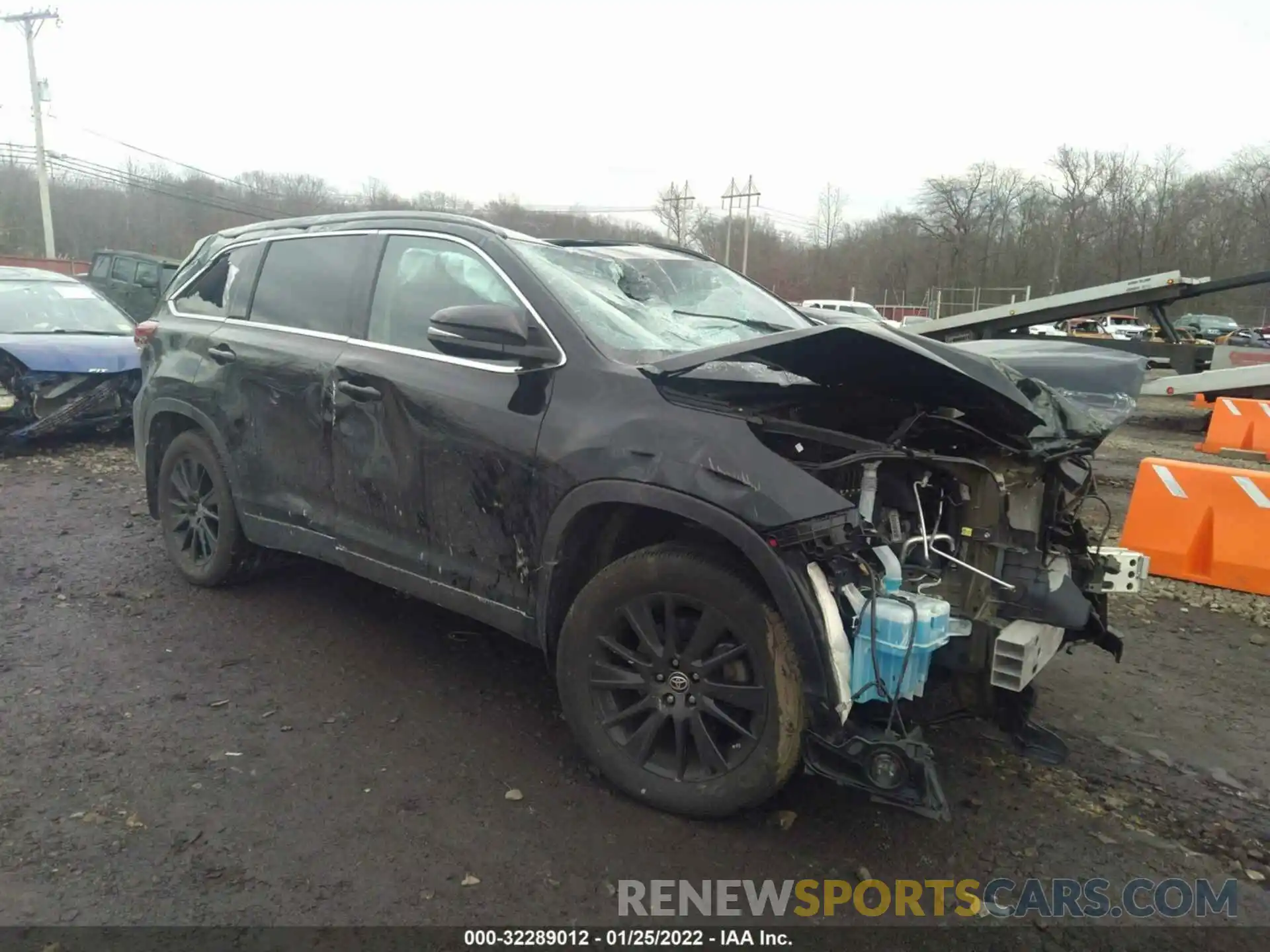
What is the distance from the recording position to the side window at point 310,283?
398cm

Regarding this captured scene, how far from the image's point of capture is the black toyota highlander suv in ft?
8.58

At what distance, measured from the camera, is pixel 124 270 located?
56.2 feet

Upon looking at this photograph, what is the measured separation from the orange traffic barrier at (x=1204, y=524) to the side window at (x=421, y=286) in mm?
4180

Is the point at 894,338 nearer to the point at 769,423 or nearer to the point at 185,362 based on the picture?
the point at 769,423

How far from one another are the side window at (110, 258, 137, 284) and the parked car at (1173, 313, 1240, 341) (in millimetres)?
37632

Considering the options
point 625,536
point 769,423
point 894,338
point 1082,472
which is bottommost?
point 625,536

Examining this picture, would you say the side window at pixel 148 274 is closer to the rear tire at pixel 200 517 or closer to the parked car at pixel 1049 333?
the rear tire at pixel 200 517

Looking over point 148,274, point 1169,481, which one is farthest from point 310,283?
point 148,274

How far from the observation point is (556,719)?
3535mm

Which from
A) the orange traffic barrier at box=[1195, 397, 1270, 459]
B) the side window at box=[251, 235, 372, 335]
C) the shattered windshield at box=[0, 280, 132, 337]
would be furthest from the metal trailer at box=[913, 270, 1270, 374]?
the shattered windshield at box=[0, 280, 132, 337]

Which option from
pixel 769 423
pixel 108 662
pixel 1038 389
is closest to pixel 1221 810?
pixel 1038 389

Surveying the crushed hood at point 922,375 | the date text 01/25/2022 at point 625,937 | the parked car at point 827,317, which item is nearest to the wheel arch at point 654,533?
the crushed hood at point 922,375

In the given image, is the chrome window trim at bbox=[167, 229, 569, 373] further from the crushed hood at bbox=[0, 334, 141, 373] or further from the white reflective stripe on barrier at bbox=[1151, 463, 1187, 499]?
the white reflective stripe on barrier at bbox=[1151, 463, 1187, 499]

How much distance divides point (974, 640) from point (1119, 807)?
91 cm
